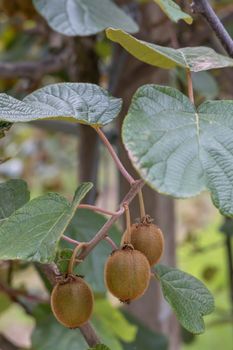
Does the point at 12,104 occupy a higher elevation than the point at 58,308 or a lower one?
higher

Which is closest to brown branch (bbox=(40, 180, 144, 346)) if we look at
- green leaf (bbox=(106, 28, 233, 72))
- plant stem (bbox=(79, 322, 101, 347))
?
plant stem (bbox=(79, 322, 101, 347))

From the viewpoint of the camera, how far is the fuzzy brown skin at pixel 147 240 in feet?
2.19

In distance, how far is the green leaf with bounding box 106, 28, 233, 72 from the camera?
0.64 metres

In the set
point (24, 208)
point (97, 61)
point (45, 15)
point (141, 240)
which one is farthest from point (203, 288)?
point (97, 61)

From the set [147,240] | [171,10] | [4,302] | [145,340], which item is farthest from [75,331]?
[171,10]

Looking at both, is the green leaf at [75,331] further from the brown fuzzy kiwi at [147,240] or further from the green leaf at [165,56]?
the green leaf at [165,56]

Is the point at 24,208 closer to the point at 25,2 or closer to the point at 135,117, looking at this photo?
the point at 135,117

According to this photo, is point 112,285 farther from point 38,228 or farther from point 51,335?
point 51,335

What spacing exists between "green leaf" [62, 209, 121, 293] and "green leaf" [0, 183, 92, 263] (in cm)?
37

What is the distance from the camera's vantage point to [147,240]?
668mm

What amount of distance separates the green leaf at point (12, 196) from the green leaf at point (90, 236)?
271 millimetres

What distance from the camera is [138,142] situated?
532mm

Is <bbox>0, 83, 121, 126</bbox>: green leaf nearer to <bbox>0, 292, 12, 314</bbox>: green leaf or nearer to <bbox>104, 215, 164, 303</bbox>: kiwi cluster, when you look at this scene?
<bbox>104, 215, 164, 303</bbox>: kiwi cluster

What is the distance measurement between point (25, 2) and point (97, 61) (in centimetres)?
19
